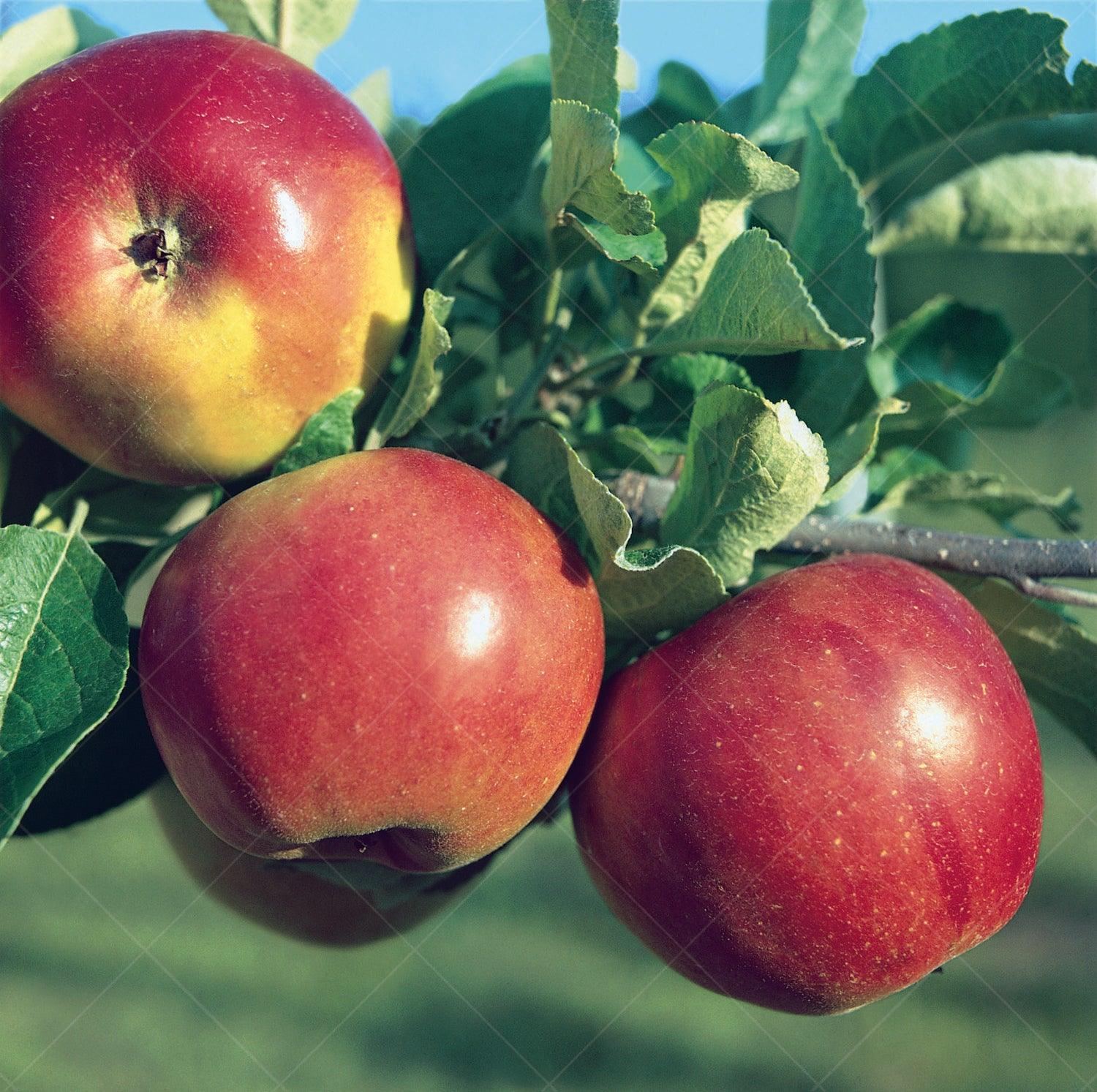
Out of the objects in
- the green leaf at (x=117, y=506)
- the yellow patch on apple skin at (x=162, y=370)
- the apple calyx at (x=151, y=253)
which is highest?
the apple calyx at (x=151, y=253)

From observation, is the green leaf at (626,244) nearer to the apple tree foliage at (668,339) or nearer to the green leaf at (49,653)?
the apple tree foliage at (668,339)

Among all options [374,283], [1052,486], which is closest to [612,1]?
[374,283]

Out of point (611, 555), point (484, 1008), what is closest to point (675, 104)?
point (611, 555)

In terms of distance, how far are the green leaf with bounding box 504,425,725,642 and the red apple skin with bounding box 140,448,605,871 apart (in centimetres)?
5

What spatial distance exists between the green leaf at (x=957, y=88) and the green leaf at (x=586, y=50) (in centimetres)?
36

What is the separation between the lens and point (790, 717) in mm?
684

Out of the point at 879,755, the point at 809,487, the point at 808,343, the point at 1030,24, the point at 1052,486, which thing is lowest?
the point at 1052,486

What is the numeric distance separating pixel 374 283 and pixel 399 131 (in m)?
0.32

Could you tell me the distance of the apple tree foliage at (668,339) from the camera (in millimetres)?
675

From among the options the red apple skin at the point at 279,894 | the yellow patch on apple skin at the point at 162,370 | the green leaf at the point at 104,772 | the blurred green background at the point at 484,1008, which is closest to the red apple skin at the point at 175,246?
the yellow patch on apple skin at the point at 162,370

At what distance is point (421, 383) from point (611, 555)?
185 millimetres

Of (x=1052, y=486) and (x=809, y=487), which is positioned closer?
(x=809, y=487)

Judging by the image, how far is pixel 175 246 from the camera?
2.22 ft

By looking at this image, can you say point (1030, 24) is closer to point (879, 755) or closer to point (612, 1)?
point (612, 1)
